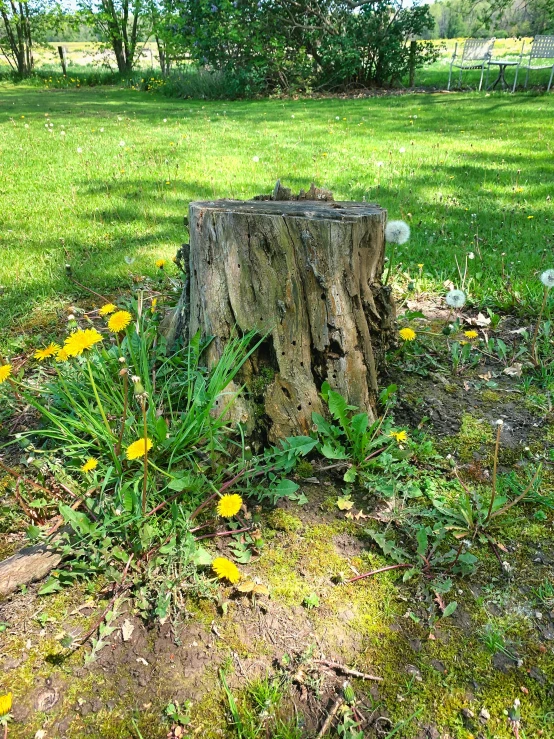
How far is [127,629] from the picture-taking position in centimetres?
153

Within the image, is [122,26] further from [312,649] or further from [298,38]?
[312,649]

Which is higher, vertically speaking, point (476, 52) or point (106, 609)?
point (476, 52)

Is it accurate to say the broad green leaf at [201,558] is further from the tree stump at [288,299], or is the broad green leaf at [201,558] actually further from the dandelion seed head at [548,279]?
the dandelion seed head at [548,279]

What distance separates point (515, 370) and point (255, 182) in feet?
12.9

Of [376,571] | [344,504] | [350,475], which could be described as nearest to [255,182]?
[350,475]

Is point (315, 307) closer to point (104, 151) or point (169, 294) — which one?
point (169, 294)

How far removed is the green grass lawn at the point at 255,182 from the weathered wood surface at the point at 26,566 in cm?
149

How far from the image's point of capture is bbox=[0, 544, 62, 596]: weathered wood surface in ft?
5.31

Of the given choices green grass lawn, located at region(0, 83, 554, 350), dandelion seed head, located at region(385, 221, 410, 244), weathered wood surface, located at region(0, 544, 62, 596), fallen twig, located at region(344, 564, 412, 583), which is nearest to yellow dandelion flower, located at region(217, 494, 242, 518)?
fallen twig, located at region(344, 564, 412, 583)

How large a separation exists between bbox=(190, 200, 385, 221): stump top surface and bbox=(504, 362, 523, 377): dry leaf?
3.51 feet

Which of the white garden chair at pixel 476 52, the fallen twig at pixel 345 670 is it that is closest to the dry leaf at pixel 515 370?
the fallen twig at pixel 345 670

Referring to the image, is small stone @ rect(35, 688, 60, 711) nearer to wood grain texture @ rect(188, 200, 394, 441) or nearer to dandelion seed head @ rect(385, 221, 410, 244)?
wood grain texture @ rect(188, 200, 394, 441)

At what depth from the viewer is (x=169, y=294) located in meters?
3.11

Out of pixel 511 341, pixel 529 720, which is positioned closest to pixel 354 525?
pixel 529 720
